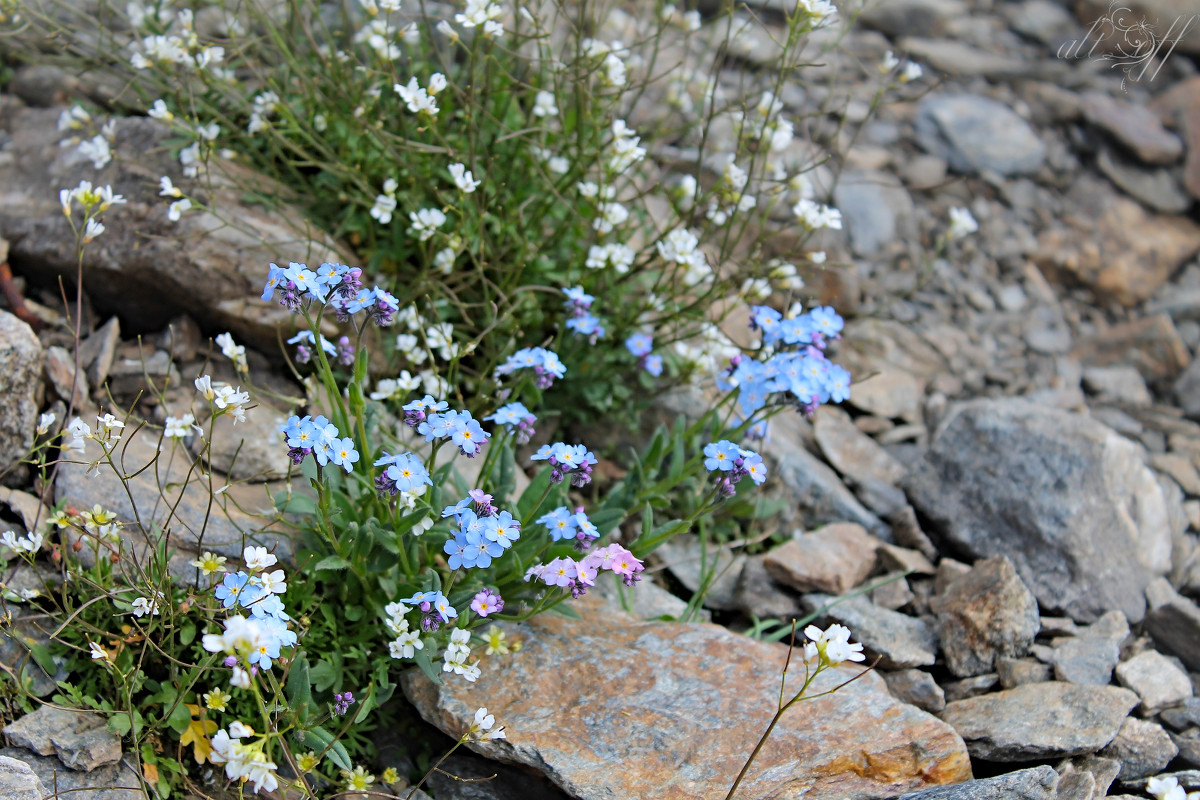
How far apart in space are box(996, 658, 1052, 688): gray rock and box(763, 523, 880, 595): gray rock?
67cm

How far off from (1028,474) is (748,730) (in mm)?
2001

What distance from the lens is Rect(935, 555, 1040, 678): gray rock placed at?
3.56 meters

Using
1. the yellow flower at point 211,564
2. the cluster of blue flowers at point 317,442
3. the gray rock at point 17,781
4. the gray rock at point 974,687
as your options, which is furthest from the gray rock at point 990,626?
the gray rock at point 17,781

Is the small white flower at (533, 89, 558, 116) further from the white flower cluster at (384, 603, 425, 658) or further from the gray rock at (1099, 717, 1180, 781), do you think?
the gray rock at (1099, 717, 1180, 781)

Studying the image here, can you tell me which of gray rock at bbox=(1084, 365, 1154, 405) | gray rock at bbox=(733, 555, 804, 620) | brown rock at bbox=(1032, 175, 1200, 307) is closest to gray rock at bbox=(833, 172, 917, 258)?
brown rock at bbox=(1032, 175, 1200, 307)

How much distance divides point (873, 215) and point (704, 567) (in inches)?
122

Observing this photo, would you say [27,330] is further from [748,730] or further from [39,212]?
[748,730]

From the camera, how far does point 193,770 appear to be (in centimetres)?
301

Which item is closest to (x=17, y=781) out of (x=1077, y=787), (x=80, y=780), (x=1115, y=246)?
(x=80, y=780)

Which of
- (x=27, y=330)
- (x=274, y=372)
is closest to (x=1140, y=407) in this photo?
(x=274, y=372)

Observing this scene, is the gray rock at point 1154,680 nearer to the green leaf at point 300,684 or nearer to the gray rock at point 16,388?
the green leaf at point 300,684

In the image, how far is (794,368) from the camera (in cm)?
342

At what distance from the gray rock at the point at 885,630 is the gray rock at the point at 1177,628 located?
98cm

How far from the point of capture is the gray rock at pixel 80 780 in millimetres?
2785
